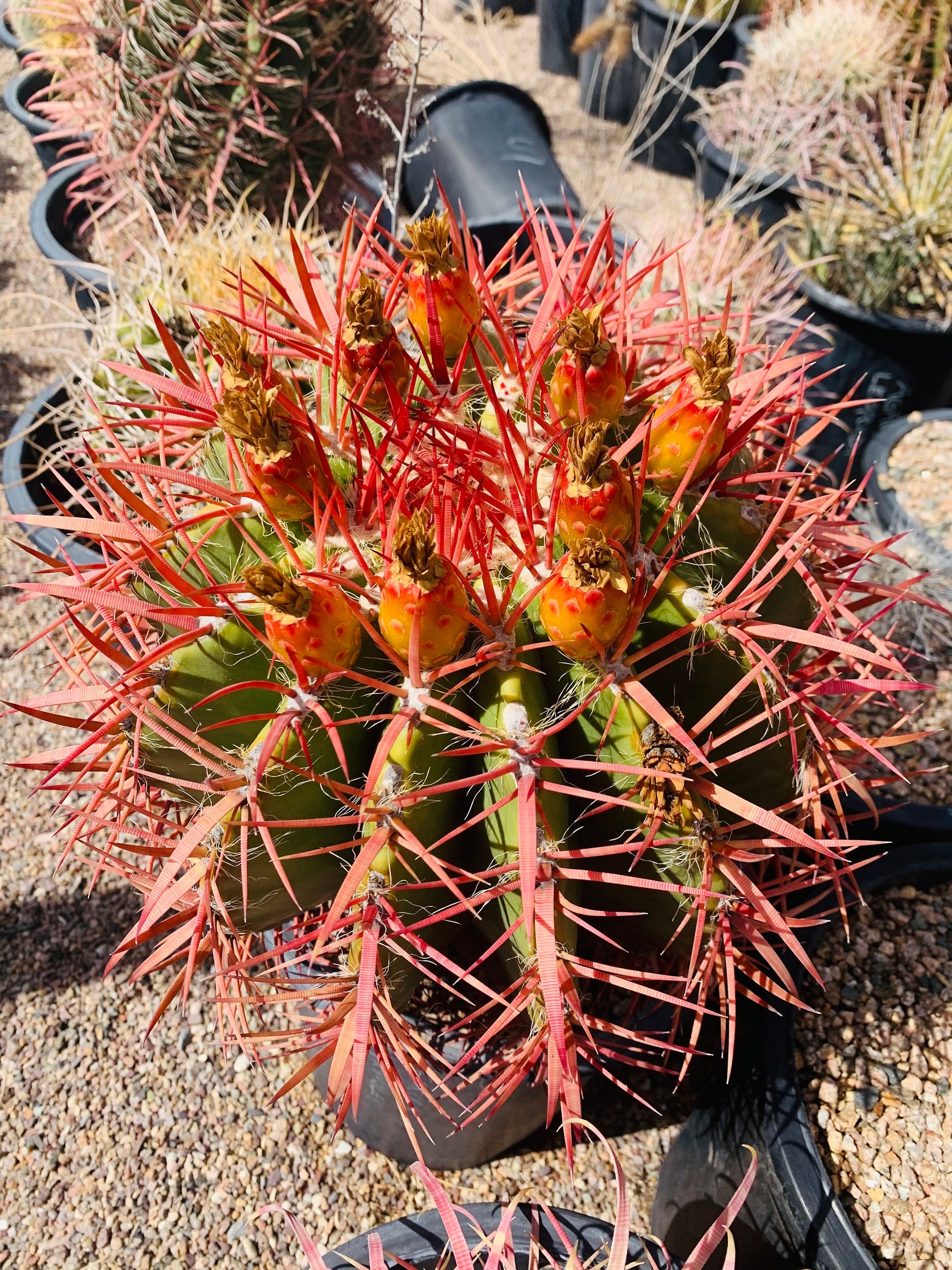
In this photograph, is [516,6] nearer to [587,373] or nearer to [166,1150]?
[587,373]

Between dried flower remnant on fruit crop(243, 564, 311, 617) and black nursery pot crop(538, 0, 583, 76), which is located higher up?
dried flower remnant on fruit crop(243, 564, 311, 617)

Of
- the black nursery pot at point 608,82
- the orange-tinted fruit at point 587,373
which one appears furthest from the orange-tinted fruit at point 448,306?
the black nursery pot at point 608,82

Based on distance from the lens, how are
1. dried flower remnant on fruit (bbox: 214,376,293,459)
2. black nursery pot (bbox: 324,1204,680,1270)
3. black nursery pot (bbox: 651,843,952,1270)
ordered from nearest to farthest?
1. dried flower remnant on fruit (bbox: 214,376,293,459)
2. black nursery pot (bbox: 324,1204,680,1270)
3. black nursery pot (bbox: 651,843,952,1270)

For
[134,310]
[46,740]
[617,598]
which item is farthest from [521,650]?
[46,740]

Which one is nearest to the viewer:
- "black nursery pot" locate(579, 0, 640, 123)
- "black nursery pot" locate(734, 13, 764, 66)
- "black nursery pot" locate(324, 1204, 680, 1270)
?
"black nursery pot" locate(324, 1204, 680, 1270)

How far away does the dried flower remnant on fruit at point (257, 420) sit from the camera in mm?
674

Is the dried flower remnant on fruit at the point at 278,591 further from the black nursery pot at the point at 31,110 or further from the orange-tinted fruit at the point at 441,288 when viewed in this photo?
the black nursery pot at the point at 31,110

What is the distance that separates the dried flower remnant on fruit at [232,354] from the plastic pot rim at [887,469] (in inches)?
54.4

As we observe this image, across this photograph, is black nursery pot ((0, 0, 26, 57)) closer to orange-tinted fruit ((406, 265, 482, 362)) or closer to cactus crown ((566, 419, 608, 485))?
orange-tinted fruit ((406, 265, 482, 362))

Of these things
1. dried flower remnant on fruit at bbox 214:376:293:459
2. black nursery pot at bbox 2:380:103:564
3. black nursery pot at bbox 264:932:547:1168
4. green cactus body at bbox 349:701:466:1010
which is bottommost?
black nursery pot at bbox 264:932:547:1168

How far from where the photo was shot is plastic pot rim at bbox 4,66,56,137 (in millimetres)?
2613

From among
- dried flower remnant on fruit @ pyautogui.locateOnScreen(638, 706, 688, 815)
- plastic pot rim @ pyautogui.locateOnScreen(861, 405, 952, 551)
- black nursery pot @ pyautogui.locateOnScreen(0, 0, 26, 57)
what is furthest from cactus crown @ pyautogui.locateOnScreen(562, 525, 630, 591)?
black nursery pot @ pyautogui.locateOnScreen(0, 0, 26, 57)

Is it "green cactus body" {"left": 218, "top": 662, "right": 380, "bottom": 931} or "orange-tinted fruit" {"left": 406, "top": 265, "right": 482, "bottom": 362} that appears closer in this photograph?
"green cactus body" {"left": 218, "top": 662, "right": 380, "bottom": 931}

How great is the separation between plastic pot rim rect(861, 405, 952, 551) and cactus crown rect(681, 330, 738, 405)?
116 cm
